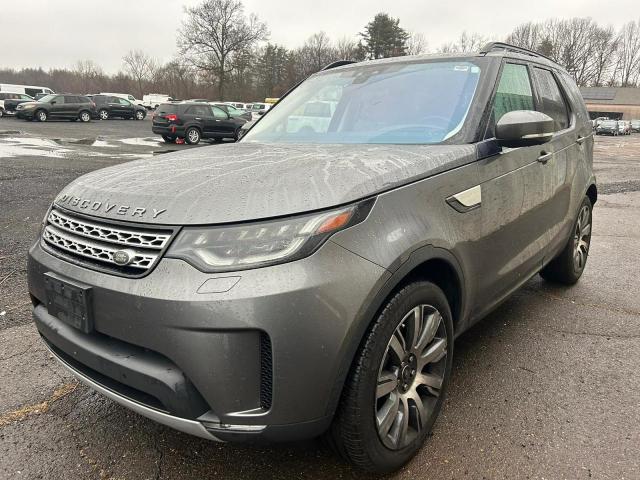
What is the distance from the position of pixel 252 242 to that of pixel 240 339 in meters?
0.32

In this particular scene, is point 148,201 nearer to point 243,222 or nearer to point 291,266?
point 243,222

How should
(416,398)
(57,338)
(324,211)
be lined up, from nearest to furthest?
1. (324,211)
2. (57,338)
3. (416,398)

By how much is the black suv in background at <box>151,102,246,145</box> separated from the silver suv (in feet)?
59.3

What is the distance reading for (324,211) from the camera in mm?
1744

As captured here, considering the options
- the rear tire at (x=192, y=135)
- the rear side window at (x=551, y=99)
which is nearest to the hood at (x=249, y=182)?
the rear side window at (x=551, y=99)

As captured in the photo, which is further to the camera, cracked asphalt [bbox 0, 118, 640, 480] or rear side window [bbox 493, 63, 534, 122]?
rear side window [bbox 493, 63, 534, 122]

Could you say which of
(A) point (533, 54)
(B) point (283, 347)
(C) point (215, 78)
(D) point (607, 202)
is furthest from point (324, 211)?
(C) point (215, 78)

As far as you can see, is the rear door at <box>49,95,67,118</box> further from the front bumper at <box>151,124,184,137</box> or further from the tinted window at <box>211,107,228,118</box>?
the tinted window at <box>211,107,228,118</box>

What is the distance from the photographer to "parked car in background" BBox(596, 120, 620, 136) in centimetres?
4684

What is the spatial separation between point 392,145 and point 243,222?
3.65 feet

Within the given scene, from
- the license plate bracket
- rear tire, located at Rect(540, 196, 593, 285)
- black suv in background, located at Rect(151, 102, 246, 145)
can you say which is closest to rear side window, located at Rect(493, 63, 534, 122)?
rear tire, located at Rect(540, 196, 593, 285)

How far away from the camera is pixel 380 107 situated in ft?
9.80

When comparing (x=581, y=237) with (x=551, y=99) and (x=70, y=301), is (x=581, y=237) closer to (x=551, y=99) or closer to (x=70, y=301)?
(x=551, y=99)

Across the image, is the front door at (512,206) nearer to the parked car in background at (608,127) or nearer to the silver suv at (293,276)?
the silver suv at (293,276)
